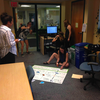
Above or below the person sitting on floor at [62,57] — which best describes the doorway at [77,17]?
above

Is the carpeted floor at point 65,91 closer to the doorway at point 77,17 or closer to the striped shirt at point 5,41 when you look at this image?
the striped shirt at point 5,41

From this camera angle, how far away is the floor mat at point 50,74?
3170 millimetres

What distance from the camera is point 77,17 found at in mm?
4781

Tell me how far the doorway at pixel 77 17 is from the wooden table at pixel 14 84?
10.5 ft

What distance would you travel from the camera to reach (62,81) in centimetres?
308

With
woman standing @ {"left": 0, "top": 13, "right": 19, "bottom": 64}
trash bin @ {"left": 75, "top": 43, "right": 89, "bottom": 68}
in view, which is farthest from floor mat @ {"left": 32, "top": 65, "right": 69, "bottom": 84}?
woman standing @ {"left": 0, "top": 13, "right": 19, "bottom": 64}

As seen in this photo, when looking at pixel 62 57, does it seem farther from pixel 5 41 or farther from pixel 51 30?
pixel 5 41

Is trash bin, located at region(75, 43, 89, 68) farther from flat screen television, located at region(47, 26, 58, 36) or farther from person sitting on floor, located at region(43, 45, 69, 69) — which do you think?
flat screen television, located at region(47, 26, 58, 36)

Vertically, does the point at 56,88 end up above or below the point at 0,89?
below

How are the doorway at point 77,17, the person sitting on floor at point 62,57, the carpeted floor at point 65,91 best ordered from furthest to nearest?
the doorway at point 77,17 → the person sitting on floor at point 62,57 → the carpeted floor at point 65,91

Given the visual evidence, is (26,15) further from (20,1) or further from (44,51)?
(44,51)

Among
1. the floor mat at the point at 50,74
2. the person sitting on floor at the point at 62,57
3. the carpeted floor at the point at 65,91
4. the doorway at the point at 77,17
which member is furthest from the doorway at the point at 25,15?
the carpeted floor at the point at 65,91

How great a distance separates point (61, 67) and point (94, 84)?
3.73 ft

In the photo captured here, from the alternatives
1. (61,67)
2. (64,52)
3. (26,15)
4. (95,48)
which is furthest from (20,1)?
(95,48)
